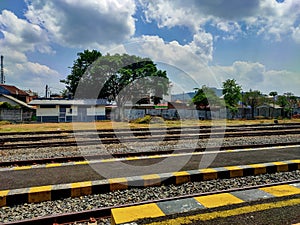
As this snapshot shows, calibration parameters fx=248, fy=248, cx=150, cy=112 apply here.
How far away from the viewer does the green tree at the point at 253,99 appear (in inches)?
1676

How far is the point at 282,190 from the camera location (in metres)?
3.75

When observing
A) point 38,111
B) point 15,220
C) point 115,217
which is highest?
point 38,111

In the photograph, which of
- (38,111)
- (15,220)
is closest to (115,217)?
(15,220)

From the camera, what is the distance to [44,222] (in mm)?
3365

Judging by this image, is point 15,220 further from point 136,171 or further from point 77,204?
point 136,171

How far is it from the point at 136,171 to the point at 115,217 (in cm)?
259

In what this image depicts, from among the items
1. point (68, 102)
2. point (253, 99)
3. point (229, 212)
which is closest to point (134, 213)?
point (229, 212)

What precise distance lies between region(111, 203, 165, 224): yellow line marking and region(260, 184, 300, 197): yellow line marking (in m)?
1.78

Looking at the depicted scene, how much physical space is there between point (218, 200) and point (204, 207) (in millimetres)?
323

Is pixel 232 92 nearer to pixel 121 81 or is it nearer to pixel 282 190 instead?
pixel 121 81

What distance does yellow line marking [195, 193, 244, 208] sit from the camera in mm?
3289

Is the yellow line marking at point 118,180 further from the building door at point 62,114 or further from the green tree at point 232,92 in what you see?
the green tree at point 232,92

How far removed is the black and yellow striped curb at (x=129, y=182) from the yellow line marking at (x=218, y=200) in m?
1.51

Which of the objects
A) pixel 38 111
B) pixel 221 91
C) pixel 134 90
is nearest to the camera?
pixel 38 111
